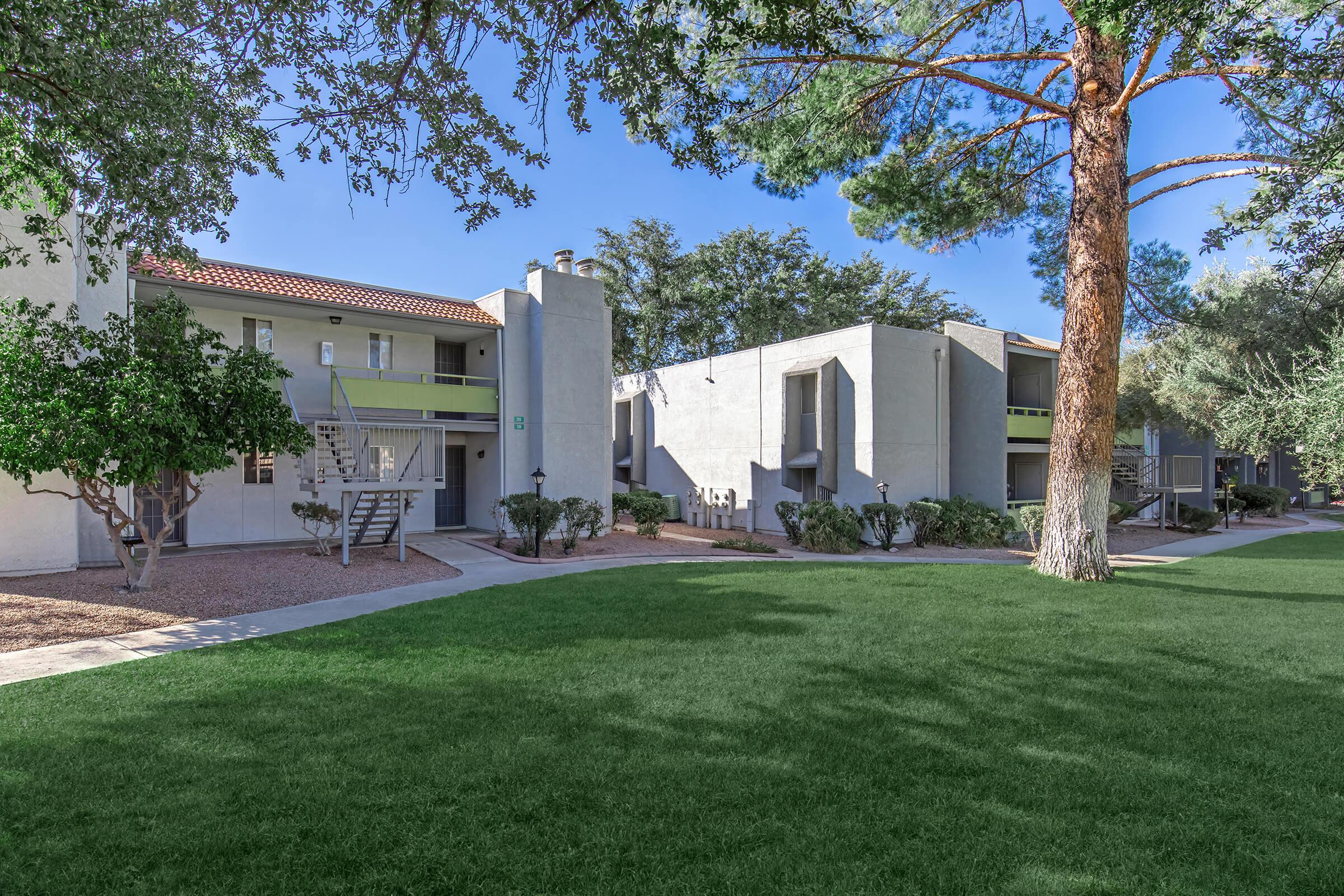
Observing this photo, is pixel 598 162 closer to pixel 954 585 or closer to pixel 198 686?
pixel 198 686

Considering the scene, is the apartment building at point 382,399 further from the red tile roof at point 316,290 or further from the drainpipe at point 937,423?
the drainpipe at point 937,423

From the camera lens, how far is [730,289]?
3238cm

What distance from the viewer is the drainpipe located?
62.9ft

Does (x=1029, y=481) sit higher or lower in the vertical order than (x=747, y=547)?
higher

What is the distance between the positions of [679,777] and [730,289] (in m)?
29.9

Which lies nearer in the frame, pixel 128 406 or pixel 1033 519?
pixel 128 406

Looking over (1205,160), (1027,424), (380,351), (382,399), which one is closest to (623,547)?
(382,399)

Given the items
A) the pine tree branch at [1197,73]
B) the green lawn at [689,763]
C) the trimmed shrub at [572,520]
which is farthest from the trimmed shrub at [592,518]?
the pine tree branch at [1197,73]

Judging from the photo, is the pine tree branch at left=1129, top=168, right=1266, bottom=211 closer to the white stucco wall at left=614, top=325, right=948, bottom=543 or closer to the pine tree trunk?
the pine tree trunk

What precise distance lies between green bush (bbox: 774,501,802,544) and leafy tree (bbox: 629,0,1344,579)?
648cm

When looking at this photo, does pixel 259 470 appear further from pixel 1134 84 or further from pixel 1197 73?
pixel 1197 73

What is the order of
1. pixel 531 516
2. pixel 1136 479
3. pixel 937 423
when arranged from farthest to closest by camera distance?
pixel 1136 479 → pixel 937 423 → pixel 531 516

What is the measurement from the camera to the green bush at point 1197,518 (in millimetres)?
22656

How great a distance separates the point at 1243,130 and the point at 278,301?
17914 millimetres
